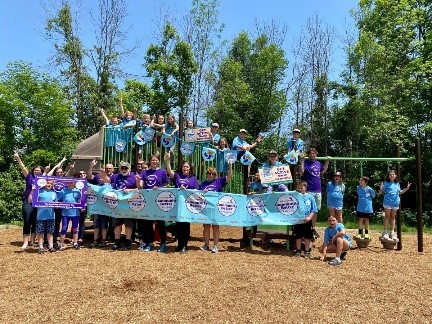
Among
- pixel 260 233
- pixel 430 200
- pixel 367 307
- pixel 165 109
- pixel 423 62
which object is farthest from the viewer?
pixel 165 109

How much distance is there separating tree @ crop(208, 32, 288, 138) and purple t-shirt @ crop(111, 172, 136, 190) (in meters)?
16.8

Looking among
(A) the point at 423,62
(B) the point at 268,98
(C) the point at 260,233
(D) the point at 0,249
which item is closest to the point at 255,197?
(C) the point at 260,233

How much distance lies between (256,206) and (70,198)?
151 inches

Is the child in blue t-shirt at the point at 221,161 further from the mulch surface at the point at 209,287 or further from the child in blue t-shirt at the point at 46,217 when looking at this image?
the child in blue t-shirt at the point at 46,217

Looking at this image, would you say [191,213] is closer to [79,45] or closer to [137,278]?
[137,278]

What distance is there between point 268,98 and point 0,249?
775 inches

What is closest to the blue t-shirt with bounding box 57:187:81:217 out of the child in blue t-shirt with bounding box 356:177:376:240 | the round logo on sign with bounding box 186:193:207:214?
the round logo on sign with bounding box 186:193:207:214

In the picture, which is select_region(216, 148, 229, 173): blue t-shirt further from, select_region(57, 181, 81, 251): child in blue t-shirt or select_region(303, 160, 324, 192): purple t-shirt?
select_region(57, 181, 81, 251): child in blue t-shirt

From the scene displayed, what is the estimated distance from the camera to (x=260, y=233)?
9289mm

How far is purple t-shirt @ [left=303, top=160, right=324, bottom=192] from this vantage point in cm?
895

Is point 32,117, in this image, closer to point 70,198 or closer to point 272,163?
point 70,198

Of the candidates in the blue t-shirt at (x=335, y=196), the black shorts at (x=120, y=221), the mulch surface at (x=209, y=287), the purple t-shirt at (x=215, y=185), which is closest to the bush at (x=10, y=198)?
the mulch surface at (x=209, y=287)

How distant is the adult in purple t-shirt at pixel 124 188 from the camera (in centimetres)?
878

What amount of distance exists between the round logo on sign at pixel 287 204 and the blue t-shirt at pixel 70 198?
4131mm
